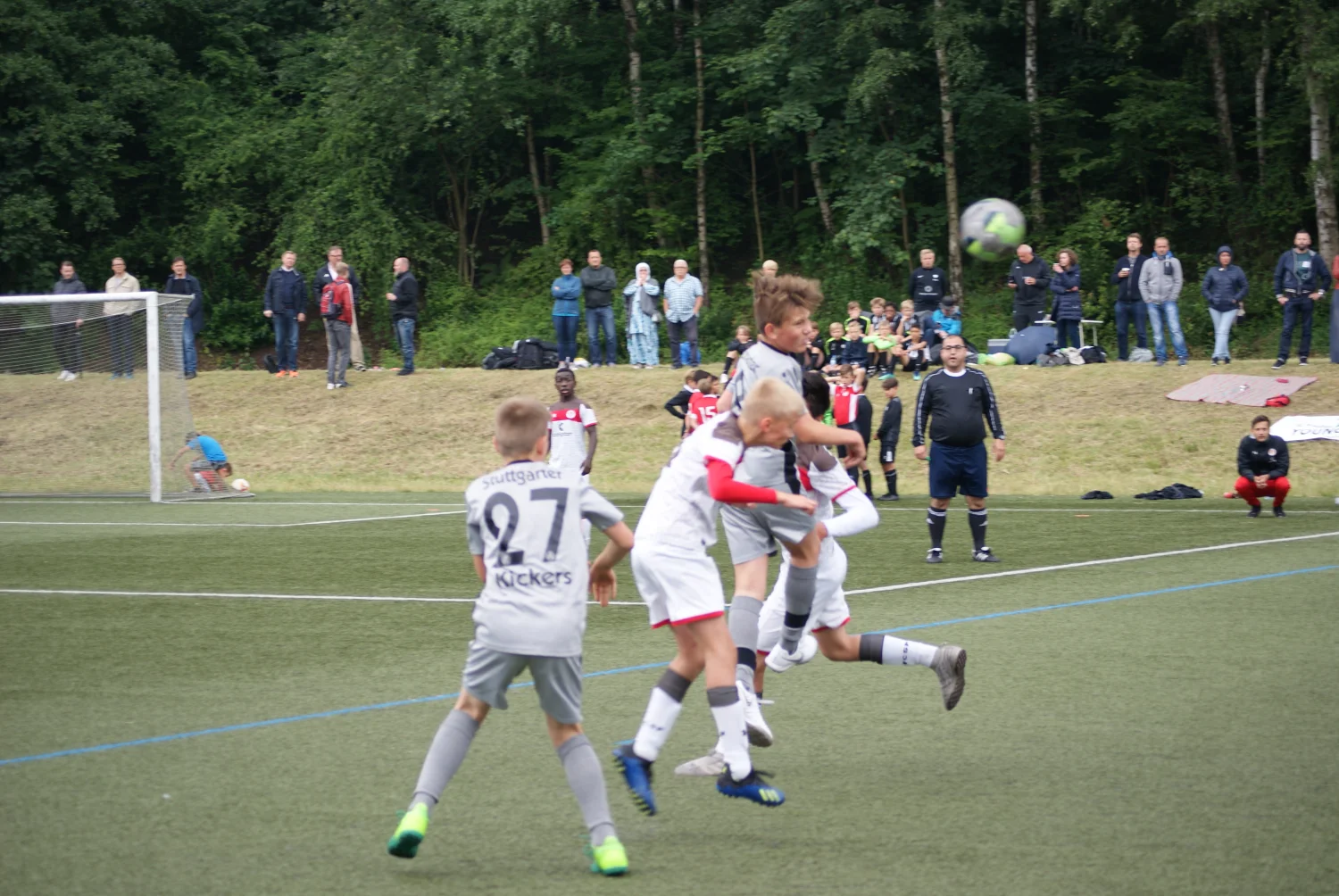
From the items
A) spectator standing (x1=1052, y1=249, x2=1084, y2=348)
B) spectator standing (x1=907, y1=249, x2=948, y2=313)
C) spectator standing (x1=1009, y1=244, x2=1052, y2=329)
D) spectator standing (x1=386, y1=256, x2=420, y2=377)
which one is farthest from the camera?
spectator standing (x1=386, y1=256, x2=420, y2=377)

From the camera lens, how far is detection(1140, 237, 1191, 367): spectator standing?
23.6 m

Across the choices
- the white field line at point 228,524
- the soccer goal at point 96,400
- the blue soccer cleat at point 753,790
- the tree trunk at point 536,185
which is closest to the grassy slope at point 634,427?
the soccer goal at point 96,400

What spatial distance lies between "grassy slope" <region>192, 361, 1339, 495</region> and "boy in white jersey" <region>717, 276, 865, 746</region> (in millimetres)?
15112

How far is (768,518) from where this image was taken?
6.59 meters

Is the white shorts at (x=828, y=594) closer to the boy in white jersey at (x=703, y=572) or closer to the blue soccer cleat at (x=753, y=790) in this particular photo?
the boy in white jersey at (x=703, y=572)

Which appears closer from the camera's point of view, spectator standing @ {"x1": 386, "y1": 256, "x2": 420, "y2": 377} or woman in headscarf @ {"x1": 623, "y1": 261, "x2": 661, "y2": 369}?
spectator standing @ {"x1": 386, "y1": 256, "x2": 420, "y2": 377}

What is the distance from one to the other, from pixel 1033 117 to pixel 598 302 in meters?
12.7

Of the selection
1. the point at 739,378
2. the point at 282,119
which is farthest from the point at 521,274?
the point at 739,378

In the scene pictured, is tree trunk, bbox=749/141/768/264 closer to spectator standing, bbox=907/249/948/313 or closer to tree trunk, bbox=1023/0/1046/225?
tree trunk, bbox=1023/0/1046/225

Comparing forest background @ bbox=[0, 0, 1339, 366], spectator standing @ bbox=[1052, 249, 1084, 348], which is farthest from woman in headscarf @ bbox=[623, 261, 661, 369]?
spectator standing @ bbox=[1052, 249, 1084, 348]

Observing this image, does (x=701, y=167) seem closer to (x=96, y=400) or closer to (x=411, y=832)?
(x=96, y=400)

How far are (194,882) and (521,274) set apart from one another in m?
34.7

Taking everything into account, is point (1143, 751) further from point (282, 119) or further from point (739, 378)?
point (282, 119)

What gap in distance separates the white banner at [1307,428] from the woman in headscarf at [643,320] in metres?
11.2
